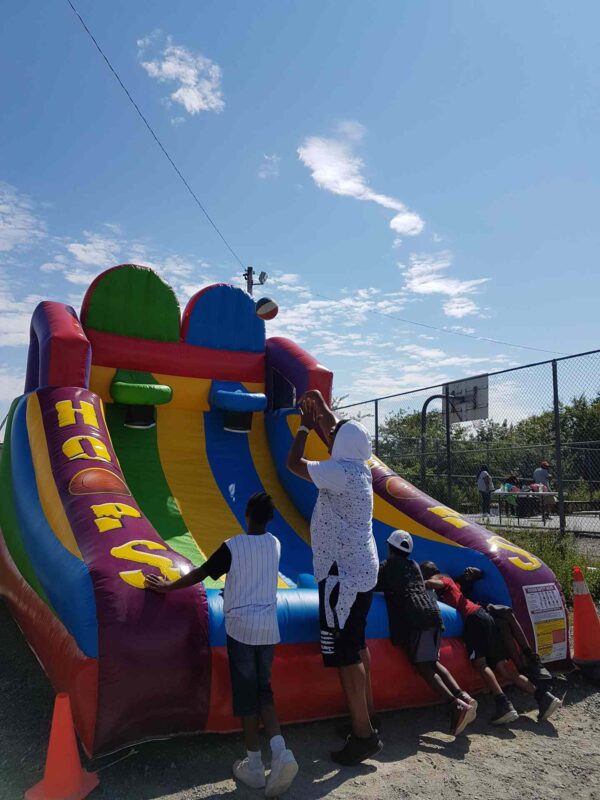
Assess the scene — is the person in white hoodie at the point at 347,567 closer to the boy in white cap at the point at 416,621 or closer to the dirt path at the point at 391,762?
the dirt path at the point at 391,762

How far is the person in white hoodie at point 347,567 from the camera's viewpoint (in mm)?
3090

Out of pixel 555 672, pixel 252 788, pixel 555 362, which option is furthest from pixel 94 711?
pixel 555 362

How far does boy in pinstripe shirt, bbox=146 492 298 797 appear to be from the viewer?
9.43ft

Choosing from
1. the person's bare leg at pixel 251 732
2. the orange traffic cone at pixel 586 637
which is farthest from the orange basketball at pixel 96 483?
the orange traffic cone at pixel 586 637

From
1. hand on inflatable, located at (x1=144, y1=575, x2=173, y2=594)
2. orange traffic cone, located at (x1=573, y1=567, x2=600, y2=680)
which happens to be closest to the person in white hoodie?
hand on inflatable, located at (x1=144, y1=575, x2=173, y2=594)

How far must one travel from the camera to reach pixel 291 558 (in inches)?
202

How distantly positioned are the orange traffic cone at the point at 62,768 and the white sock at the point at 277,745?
762 millimetres

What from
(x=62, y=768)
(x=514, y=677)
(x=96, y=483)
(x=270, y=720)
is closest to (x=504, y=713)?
(x=514, y=677)

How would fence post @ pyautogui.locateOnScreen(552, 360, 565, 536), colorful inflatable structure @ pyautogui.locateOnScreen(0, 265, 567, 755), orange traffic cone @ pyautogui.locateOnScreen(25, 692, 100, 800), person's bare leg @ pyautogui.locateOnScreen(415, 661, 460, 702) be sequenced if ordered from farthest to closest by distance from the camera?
fence post @ pyautogui.locateOnScreen(552, 360, 565, 536) → person's bare leg @ pyautogui.locateOnScreen(415, 661, 460, 702) → colorful inflatable structure @ pyautogui.locateOnScreen(0, 265, 567, 755) → orange traffic cone @ pyautogui.locateOnScreen(25, 692, 100, 800)

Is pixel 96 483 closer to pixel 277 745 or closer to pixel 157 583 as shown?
pixel 157 583

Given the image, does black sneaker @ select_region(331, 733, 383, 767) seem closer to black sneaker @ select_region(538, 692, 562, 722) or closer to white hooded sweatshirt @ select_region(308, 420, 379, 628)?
white hooded sweatshirt @ select_region(308, 420, 379, 628)

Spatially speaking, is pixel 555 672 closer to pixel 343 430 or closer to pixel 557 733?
pixel 557 733

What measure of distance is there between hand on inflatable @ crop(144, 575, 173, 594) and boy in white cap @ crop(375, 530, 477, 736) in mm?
1325

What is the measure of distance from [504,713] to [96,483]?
268 cm
